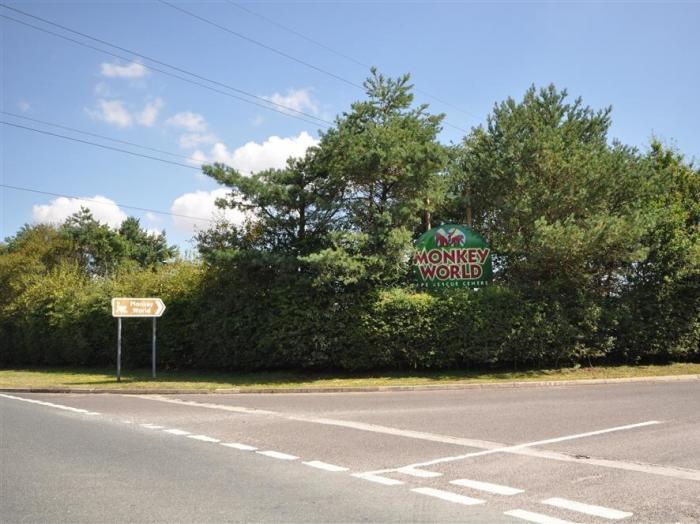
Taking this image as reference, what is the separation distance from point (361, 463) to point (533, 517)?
2.80m

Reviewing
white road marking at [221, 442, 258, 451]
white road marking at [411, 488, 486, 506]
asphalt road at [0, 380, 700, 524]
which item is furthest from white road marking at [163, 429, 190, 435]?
white road marking at [411, 488, 486, 506]

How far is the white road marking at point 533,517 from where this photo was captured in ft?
17.2

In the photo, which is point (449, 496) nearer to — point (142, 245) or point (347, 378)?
point (347, 378)

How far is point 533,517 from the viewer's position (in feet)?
17.6

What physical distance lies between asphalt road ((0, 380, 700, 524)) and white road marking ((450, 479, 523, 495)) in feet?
0.07

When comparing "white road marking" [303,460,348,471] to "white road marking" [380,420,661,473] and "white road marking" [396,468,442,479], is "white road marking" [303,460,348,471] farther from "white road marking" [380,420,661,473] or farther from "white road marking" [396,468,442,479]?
"white road marking" [396,468,442,479]

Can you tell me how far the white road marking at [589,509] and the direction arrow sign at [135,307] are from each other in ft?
64.2

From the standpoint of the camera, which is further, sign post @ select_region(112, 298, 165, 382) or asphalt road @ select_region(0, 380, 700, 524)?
sign post @ select_region(112, 298, 165, 382)

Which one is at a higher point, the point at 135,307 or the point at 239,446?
the point at 135,307

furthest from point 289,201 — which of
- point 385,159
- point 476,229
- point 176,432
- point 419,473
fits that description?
point 419,473

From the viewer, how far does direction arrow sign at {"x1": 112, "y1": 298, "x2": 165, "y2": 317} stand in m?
22.4

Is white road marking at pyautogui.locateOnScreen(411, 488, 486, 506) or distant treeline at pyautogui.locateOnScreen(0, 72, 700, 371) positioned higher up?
distant treeline at pyautogui.locateOnScreen(0, 72, 700, 371)

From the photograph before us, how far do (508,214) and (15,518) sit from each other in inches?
752

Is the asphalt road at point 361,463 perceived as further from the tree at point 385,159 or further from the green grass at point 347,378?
the tree at point 385,159
